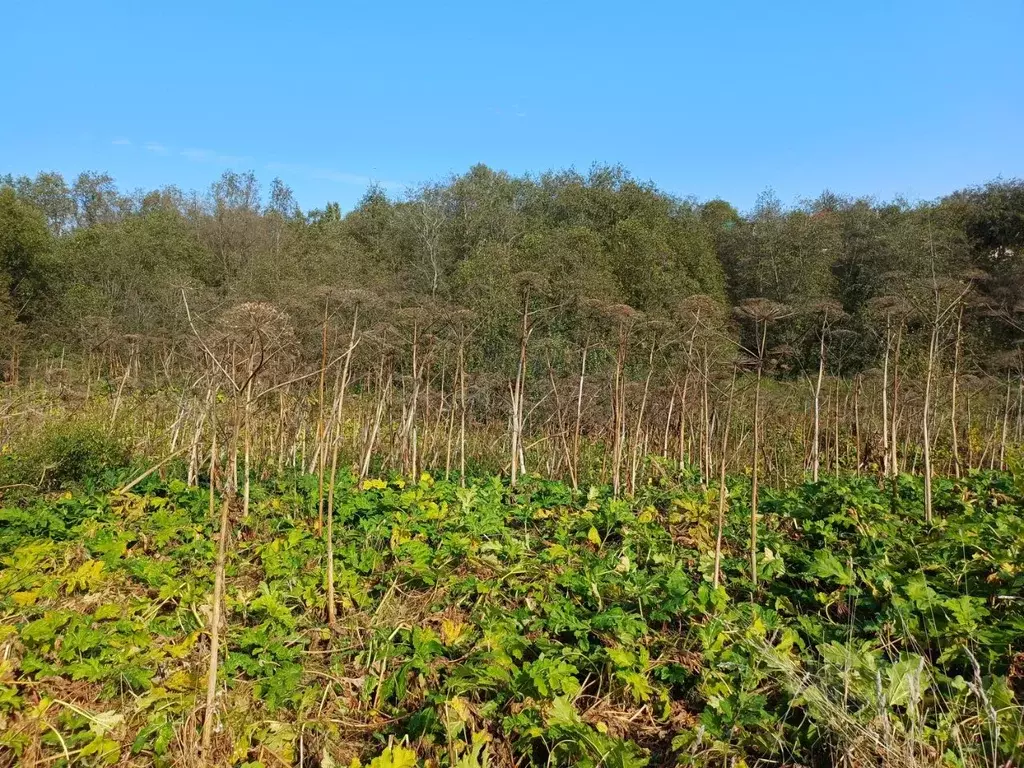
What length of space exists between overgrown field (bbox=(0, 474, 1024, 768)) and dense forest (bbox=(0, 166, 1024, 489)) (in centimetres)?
156

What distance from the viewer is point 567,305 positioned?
8.13 m

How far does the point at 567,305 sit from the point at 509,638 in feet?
18.2

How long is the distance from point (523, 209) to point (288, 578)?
23922 mm

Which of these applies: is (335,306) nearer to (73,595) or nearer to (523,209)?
(73,595)

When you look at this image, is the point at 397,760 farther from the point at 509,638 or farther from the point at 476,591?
the point at 476,591

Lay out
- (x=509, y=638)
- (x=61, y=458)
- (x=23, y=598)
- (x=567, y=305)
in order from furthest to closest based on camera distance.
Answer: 1. (x=567, y=305)
2. (x=61, y=458)
3. (x=23, y=598)
4. (x=509, y=638)

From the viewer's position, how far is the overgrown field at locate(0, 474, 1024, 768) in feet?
8.08

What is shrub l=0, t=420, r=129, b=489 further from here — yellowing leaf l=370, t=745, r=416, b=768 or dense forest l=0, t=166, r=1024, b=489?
yellowing leaf l=370, t=745, r=416, b=768

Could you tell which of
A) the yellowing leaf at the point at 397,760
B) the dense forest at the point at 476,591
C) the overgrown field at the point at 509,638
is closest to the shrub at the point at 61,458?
the dense forest at the point at 476,591

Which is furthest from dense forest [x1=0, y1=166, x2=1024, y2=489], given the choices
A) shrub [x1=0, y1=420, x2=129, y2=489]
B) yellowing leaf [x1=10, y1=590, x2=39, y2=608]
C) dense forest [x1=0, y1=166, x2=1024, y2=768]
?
yellowing leaf [x1=10, y1=590, x2=39, y2=608]

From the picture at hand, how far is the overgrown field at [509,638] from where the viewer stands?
97.0 inches

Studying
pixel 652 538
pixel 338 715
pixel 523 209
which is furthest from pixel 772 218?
pixel 338 715

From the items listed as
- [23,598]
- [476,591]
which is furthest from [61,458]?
[476,591]

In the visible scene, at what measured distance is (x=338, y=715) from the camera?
2854mm
